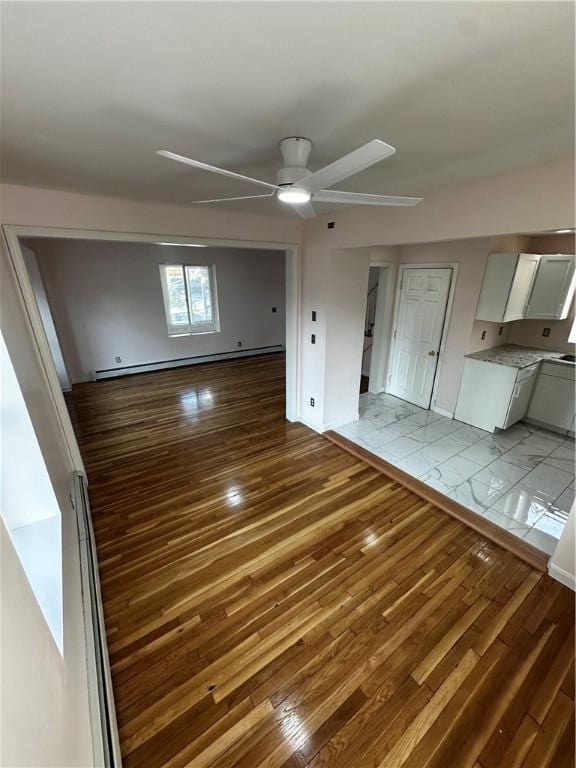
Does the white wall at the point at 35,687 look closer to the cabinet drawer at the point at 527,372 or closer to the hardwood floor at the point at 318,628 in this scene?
the hardwood floor at the point at 318,628

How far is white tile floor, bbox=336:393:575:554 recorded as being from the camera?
8.41 ft

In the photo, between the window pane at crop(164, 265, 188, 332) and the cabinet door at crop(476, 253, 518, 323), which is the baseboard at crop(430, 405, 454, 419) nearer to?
the cabinet door at crop(476, 253, 518, 323)

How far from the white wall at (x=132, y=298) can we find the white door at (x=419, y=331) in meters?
3.45

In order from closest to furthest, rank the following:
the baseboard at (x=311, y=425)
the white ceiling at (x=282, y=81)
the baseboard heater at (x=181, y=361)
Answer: the white ceiling at (x=282, y=81), the baseboard at (x=311, y=425), the baseboard heater at (x=181, y=361)

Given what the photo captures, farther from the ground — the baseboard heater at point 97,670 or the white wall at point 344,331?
the white wall at point 344,331

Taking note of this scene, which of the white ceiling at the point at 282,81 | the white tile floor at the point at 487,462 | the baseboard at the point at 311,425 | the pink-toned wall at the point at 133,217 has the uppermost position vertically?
the white ceiling at the point at 282,81

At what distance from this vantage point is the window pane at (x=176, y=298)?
239 inches

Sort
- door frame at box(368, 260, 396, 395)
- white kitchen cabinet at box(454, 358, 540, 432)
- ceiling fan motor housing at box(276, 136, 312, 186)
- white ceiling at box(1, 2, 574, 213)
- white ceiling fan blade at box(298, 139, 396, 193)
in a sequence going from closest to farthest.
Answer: white ceiling at box(1, 2, 574, 213)
white ceiling fan blade at box(298, 139, 396, 193)
ceiling fan motor housing at box(276, 136, 312, 186)
white kitchen cabinet at box(454, 358, 540, 432)
door frame at box(368, 260, 396, 395)

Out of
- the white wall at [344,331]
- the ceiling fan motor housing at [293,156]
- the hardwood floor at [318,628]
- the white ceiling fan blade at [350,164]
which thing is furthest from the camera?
the white wall at [344,331]

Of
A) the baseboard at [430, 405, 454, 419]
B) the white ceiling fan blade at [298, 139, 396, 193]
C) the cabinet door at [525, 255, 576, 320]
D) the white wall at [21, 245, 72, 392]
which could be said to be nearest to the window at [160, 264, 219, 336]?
the white wall at [21, 245, 72, 392]

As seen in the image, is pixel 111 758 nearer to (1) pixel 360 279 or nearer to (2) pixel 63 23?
(2) pixel 63 23

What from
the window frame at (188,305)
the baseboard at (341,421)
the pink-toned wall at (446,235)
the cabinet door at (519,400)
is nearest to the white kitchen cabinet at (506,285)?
the pink-toned wall at (446,235)

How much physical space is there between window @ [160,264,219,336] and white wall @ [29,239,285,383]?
0.14 metres

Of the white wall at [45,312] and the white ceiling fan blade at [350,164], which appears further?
the white wall at [45,312]
